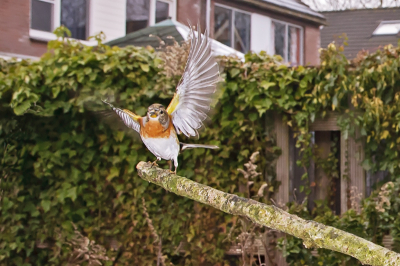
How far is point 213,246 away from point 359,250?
7.06 ft

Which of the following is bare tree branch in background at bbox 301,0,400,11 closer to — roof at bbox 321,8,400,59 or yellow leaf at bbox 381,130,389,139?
roof at bbox 321,8,400,59

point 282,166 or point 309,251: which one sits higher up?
point 282,166

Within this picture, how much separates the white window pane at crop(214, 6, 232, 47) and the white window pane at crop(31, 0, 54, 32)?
3429 millimetres

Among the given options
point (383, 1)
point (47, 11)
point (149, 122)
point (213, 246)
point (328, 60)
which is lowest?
point (213, 246)

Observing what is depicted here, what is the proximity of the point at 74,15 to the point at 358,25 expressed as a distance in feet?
25.1

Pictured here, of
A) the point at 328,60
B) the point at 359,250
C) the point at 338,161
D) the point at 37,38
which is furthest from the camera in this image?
the point at 37,38

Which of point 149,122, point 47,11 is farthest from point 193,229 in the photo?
point 47,11

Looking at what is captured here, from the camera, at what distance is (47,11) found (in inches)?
177

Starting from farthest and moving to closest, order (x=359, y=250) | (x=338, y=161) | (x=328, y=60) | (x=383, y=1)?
(x=383, y=1), (x=338, y=161), (x=328, y=60), (x=359, y=250)

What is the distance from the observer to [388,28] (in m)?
10.4

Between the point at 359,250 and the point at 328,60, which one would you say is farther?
the point at 328,60

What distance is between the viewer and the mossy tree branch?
0.92 metres

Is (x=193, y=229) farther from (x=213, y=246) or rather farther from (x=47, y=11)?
(x=47, y=11)

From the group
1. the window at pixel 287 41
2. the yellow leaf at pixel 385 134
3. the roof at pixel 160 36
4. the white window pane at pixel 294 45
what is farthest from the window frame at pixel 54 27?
the white window pane at pixel 294 45
